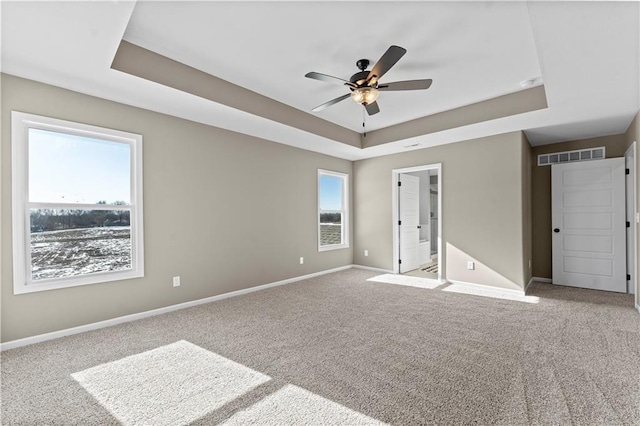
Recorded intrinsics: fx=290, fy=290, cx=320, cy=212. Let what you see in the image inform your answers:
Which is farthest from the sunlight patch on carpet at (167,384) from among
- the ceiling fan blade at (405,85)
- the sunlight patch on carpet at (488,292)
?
the sunlight patch on carpet at (488,292)

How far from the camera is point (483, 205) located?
4812 mm

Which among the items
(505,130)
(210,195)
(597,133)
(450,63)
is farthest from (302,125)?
(597,133)

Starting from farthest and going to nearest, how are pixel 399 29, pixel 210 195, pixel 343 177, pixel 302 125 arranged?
pixel 343 177 < pixel 302 125 < pixel 210 195 < pixel 399 29

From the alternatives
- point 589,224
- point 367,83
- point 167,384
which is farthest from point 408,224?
point 167,384

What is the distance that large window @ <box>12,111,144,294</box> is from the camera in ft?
9.13

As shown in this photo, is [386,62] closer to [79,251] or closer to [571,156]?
[79,251]

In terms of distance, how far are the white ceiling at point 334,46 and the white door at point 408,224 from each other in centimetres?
250

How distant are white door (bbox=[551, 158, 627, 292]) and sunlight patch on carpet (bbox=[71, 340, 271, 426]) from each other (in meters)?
5.51

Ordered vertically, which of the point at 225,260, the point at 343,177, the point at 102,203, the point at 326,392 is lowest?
the point at 326,392

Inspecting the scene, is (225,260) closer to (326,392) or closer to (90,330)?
(90,330)

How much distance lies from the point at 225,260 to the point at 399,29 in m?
3.62

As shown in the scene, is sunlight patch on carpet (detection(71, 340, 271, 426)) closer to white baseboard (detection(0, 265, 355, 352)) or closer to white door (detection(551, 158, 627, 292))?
white baseboard (detection(0, 265, 355, 352))

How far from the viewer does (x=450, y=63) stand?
3055mm

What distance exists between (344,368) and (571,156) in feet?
18.0
